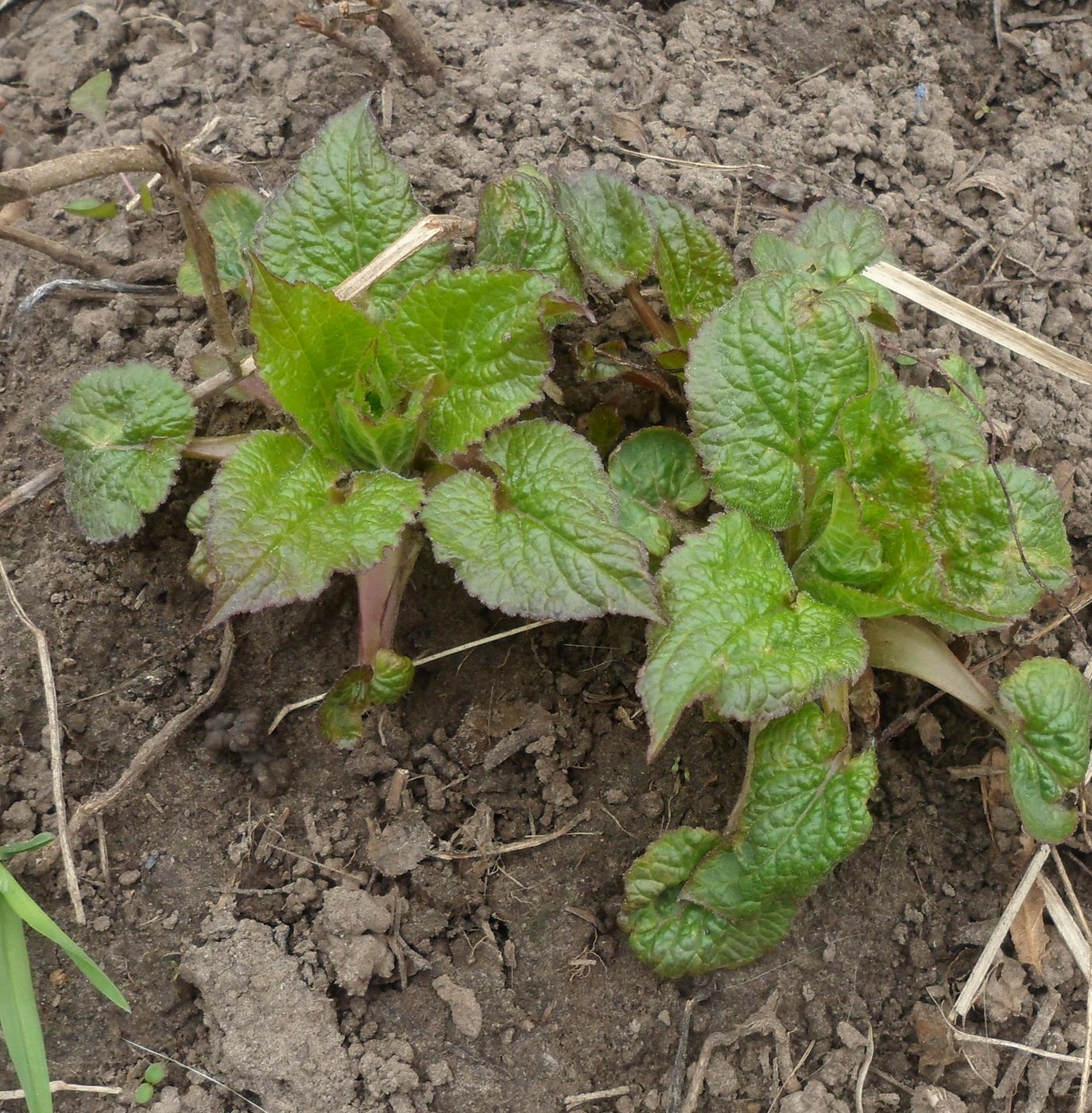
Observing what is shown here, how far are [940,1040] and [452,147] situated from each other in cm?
217

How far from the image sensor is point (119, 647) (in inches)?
84.0

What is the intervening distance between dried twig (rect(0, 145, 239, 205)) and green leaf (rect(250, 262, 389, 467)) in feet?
1.03

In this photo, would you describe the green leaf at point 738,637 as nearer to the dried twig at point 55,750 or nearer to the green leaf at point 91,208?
the dried twig at point 55,750

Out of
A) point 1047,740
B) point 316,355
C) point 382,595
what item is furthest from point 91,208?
point 1047,740

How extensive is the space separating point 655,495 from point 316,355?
2.34ft

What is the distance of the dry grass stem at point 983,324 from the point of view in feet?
7.82

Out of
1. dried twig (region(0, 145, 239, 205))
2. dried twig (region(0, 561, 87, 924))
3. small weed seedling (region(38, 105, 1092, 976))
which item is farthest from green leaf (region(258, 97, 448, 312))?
dried twig (region(0, 561, 87, 924))

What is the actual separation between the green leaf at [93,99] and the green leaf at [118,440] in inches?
33.1

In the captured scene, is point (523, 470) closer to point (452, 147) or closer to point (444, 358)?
point (444, 358)

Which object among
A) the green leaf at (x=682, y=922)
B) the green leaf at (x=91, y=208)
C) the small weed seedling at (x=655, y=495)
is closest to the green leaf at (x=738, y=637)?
the small weed seedling at (x=655, y=495)

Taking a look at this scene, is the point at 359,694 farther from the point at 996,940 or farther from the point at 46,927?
the point at 996,940

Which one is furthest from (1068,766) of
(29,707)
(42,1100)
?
(29,707)

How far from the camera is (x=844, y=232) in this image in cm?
227

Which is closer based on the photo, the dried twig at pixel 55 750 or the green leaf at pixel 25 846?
the green leaf at pixel 25 846
